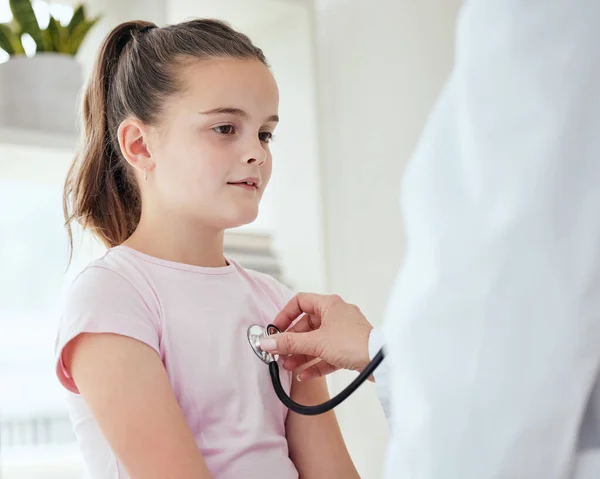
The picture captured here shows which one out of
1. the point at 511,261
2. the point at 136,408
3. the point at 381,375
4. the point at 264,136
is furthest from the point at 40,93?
the point at 511,261

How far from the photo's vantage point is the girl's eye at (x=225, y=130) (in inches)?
45.1

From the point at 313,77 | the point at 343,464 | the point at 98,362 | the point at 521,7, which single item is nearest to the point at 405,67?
the point at 313,77

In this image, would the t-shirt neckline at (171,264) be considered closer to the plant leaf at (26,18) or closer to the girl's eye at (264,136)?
the girl's eye at (264,136)

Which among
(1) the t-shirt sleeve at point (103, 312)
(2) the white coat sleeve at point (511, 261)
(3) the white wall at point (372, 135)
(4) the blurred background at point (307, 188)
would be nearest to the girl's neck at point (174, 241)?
(1) the t-shirt sleeve at point (103, 312)

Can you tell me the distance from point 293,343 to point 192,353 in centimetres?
13

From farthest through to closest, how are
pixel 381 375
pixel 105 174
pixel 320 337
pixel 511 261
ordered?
pixel 105 174 → pixel 320 337 → pixel 381 375 → pixel 511 261

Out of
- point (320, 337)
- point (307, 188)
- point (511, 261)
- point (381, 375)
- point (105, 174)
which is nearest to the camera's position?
point (511, 261)

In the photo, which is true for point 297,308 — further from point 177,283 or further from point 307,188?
point 307,188

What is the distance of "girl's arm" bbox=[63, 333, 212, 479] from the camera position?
95 centimetres

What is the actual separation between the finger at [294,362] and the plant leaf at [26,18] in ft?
3.82

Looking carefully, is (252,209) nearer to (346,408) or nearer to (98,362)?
(98,362)

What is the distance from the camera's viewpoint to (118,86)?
1246 millimetres

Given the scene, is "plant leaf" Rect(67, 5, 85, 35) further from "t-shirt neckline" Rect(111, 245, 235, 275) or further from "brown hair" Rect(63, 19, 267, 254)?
"t-shirt neckline" Rect(111, 245, 235, 275)

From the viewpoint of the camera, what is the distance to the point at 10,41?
1.91 meters
